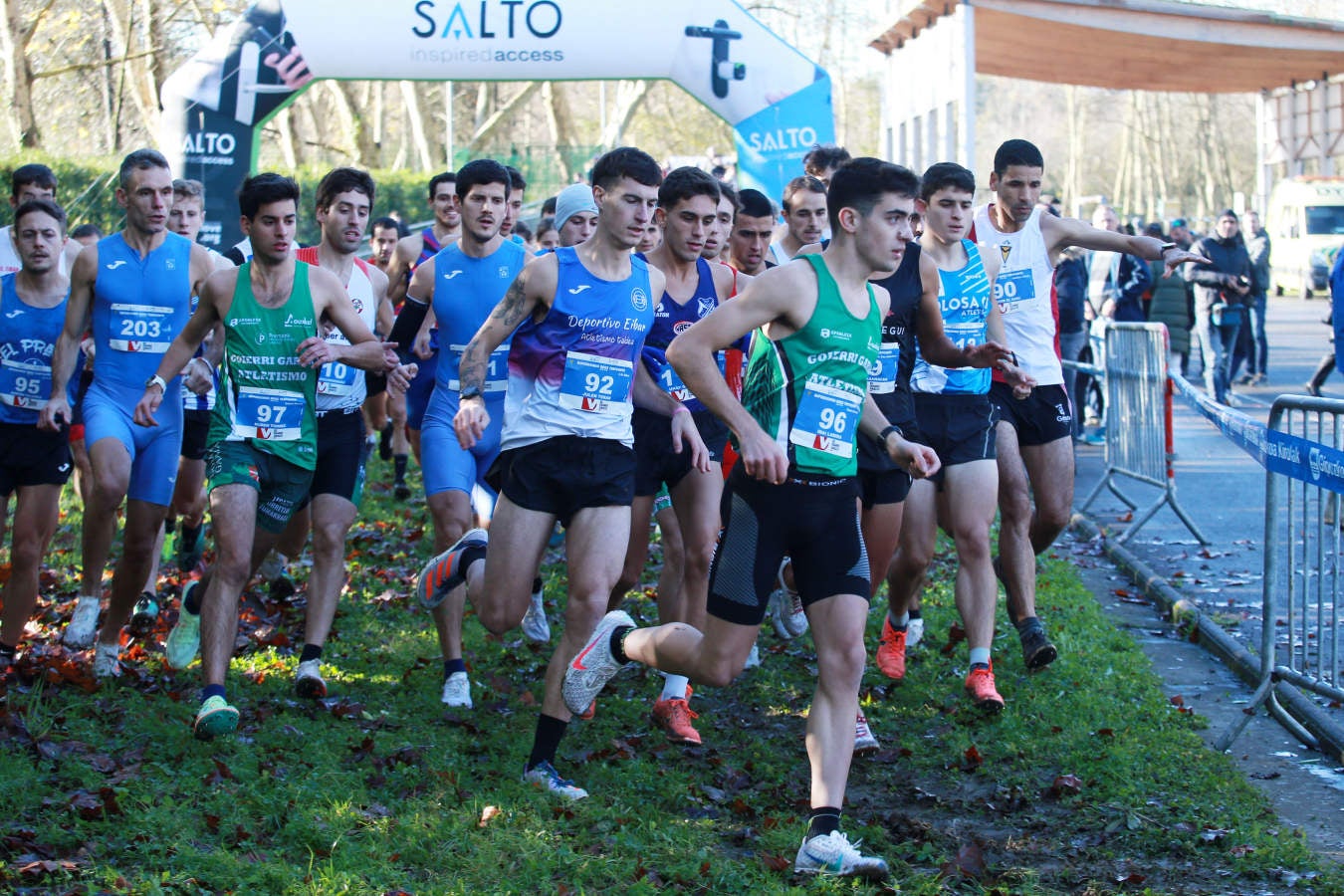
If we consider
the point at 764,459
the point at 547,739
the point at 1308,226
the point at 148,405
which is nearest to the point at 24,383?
the point at 148,405

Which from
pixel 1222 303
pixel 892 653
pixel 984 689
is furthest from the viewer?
pixel 1222 303

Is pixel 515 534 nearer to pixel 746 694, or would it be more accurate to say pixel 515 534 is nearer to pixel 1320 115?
pixel 746 694

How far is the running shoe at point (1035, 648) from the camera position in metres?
6.91

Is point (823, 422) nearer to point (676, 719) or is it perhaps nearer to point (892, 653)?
point (676, 719)

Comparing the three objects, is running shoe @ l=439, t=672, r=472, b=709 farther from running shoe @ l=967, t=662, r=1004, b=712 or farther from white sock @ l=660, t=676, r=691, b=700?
running shoe @ l=967, t=662, r=1004, b=712

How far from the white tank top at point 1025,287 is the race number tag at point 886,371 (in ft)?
3.74

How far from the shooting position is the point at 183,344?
21.9 ft

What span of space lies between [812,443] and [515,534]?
4.48 ft

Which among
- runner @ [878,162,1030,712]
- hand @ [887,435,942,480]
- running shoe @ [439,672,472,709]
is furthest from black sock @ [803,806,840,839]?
running shoe @ [439,672,472,709]

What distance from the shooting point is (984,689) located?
6.66 m

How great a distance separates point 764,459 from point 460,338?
2830 millimetres

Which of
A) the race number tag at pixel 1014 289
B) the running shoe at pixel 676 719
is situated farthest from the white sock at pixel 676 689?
the race number tag at pixel 1014 289

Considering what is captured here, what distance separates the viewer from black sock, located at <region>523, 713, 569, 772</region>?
569cm

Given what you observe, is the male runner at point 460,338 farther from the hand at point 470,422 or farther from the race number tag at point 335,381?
the hand at point 470,422
